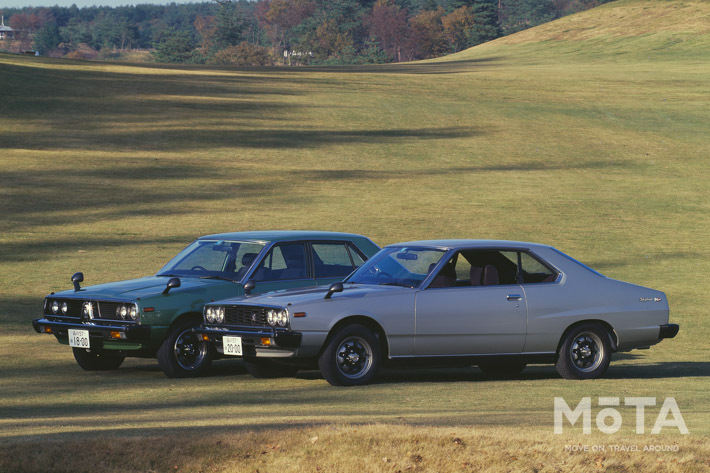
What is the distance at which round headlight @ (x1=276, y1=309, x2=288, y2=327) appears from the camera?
11059 millimetres

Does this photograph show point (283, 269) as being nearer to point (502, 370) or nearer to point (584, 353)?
point (502, 370)

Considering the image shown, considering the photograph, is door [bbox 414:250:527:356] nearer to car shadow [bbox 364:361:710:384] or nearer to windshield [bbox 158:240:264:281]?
car shadow [bbox 364:361:710:384]

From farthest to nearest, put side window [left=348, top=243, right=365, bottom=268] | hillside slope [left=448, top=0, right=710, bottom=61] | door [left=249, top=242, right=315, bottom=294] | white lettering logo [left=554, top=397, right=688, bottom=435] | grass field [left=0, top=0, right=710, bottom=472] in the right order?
hillside slope [left=448, top=0, right=710, bottom=61]
side window [left=348, top=243, right=365, bottom=268]
door [left=249, top=242, right=315, bottom=294]
white lettering logo [left=554, top=397, right=688, bottom=435]
grass field [left=0, top=0, right=710, bottom=472]

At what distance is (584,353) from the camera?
12.3 m

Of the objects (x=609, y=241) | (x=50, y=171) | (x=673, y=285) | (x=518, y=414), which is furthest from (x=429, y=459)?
(x=50, y=171)

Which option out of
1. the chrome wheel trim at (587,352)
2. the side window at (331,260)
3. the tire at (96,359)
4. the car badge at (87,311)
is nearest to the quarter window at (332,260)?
the side window at (331,260)

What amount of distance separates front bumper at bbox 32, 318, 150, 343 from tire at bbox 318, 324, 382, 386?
6.92 feet

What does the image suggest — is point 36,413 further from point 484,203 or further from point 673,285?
point 484,203

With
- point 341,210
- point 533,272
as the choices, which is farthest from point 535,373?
point 341,210

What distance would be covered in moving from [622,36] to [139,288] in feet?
281

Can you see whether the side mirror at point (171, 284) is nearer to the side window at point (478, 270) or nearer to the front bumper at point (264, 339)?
the front bumper at point (264, 339)

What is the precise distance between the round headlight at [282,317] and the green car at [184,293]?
131 cm

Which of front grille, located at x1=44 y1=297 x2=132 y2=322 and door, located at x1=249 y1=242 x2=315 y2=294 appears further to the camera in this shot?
door, located at x1=249 y1=242 x2=315 y2=294

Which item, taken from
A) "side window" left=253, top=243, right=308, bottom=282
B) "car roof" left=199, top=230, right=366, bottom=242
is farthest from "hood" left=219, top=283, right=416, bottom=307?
"car roof" left=199, top=230, right=366, bottom=242
